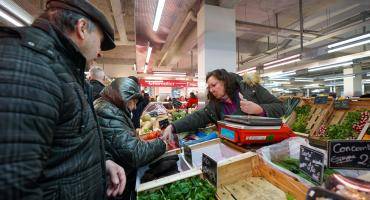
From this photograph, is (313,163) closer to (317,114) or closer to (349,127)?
(349,127)

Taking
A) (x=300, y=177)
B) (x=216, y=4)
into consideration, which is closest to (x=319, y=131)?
(x=216, y=4)

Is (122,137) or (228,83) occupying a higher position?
(228,83)

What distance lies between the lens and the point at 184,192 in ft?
4.10

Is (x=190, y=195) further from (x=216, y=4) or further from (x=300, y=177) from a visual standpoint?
(x=216, y=4)

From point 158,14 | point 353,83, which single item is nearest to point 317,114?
point 158,14

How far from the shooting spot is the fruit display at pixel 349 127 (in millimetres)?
4055

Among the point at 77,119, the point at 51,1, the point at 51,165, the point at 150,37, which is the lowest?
the point at 51,165

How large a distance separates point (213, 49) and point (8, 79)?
14.2ft

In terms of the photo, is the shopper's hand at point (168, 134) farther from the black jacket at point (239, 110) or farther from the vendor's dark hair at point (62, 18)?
the vendor's dark hair at point (62, 18)

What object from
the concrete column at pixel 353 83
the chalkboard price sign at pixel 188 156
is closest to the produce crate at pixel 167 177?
the chalkboard price sign at pixel 188 156

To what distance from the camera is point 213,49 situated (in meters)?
4.69

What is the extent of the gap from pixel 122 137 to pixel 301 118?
16.6 ft

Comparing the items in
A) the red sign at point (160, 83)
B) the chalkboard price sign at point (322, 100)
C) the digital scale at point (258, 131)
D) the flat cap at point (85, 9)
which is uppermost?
the red sign at point (160, 83)

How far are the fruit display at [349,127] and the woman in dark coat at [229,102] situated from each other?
3.07 metres
